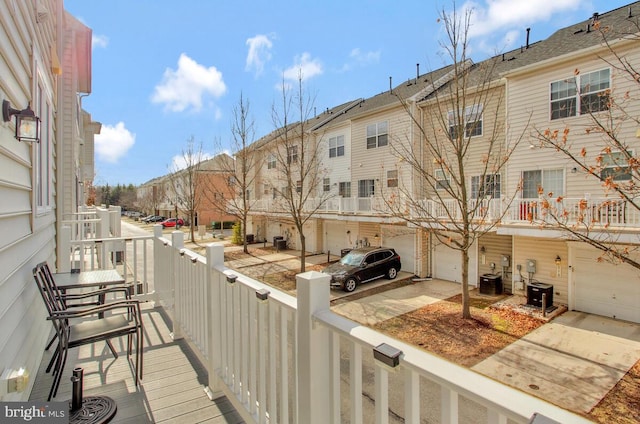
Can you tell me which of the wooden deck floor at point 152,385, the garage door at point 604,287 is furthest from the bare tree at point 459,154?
the wooden deck floor at point 152,385

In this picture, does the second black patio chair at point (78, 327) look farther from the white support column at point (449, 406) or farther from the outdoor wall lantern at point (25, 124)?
the white support column at point (449, 406)

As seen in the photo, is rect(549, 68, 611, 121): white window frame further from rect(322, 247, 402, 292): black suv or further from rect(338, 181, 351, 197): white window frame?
rect(338, 181, 351, 197): white window frame

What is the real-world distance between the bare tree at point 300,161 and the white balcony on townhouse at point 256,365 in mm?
10029

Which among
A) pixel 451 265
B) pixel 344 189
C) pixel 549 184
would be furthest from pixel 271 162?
pixel 549 184

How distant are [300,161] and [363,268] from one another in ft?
24.2

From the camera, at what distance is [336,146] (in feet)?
59.8

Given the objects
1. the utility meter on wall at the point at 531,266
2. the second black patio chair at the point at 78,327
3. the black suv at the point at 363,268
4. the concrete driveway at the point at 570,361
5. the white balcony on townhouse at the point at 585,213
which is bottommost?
the concrete driveway at the point at 570,361

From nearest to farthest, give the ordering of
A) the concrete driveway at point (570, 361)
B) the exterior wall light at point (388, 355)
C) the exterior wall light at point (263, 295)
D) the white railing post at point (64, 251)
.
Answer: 1. the exterior wall light at point (388, 355)
2. the exterior wall light at point (263, 295)
3. the white railing post at point (64, 251)
4. the concrete driveway at point (570, 361)

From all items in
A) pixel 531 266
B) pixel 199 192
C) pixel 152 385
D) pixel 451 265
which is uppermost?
pixel 199 192

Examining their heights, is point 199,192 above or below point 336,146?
below

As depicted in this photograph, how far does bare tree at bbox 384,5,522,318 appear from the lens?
8.88 m

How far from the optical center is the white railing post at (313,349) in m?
1.52

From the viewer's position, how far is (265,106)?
51.1 feet

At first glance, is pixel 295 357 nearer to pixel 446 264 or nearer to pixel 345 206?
pixel 446 264
